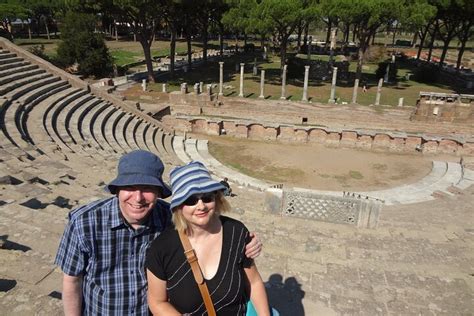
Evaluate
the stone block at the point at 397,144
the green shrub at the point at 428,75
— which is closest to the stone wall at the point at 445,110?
the stone block at the point at 397,144

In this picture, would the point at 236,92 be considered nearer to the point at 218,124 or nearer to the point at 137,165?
the point at 218,124

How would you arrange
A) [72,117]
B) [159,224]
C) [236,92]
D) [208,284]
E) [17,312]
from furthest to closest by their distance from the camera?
[236,92]
[72,117]
[17,312]
[159,224]
[208,284]

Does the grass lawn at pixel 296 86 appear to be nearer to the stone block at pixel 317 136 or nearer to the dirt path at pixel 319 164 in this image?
the stone block at pixel 317 136

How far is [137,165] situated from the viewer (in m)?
2.86

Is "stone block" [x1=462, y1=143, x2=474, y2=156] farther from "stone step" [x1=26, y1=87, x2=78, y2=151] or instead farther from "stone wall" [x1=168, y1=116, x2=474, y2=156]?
"stone step" [x1=26, y1=87, x2=78, y2=151]

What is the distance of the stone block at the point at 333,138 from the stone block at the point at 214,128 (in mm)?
6037

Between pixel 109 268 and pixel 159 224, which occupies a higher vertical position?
pixel 159 224

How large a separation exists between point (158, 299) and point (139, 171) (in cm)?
97

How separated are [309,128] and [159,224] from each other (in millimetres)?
18323

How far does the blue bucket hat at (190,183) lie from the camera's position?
2748 mm

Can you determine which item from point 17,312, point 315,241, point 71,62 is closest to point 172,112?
point 71,62

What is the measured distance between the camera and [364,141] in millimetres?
20281

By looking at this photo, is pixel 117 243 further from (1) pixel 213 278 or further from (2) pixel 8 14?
(2) pixel 8 14

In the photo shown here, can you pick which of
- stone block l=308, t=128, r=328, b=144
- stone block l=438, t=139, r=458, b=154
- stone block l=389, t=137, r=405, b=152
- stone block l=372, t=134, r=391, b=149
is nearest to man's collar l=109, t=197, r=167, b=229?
stone block l=308, t=128, r=328, b=144
